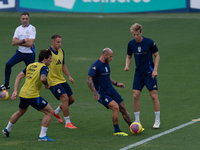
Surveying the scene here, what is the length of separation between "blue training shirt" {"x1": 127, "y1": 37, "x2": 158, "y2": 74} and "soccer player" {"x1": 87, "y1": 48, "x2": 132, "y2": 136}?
0.90 metres

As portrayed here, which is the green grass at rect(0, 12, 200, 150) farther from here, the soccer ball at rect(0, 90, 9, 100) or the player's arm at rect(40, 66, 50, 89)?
the player's arm at rect(40, 66, 50, 89)

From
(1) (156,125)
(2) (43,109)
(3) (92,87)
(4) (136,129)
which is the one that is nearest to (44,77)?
(2) (43,109)

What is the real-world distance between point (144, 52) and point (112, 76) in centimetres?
647

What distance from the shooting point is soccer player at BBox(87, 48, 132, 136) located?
9328 millimetres

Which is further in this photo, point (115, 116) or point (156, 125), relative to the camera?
point (156, 125)

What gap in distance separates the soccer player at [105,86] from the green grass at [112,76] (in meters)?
0.47

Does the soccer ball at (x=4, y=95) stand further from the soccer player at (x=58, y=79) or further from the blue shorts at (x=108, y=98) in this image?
the blue shorts at (x=108, y=98)

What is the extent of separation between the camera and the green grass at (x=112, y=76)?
354 inches

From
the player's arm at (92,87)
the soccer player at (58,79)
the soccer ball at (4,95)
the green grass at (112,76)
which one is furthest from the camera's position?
the soccer ball at (4,95)

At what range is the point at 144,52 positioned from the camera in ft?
32.8

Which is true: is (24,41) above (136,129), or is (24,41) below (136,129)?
above

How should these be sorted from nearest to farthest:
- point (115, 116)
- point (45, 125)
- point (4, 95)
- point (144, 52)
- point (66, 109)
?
point (45, 125)
point (115, 116)
point (144, 52)
point (66, 109)
point (4, 95)

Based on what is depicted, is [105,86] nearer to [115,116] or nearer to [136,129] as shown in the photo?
[115,116]

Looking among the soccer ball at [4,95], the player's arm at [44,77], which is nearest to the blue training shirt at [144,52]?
the player's arm at [44,77]
